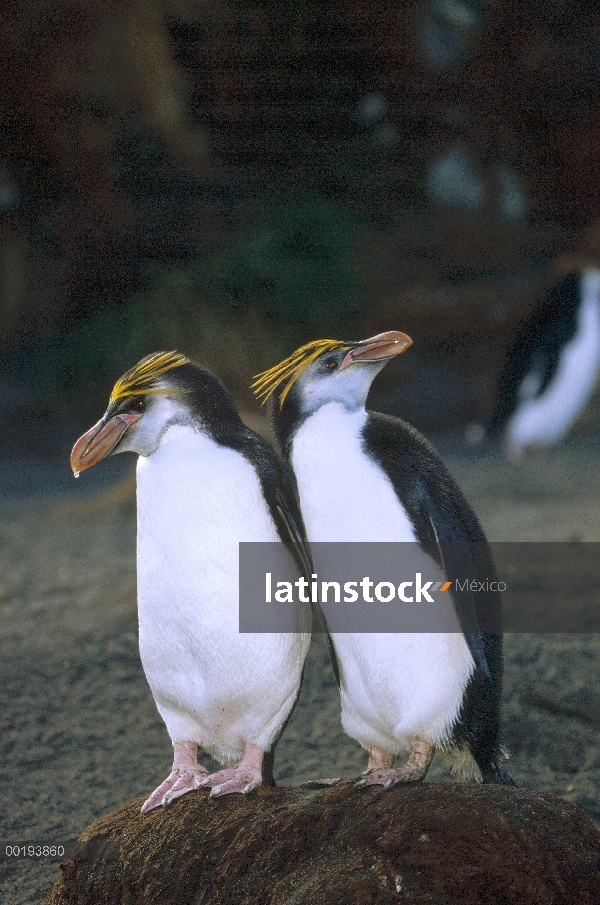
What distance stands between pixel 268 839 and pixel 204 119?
10.3 ft

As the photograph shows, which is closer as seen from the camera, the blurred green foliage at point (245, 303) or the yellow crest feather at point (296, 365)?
the yellow crest feather at point (296, 365)

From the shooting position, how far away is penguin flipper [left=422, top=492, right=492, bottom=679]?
3.90 feet

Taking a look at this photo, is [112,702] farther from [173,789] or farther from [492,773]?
[492,773]

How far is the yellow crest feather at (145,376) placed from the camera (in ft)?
4.04

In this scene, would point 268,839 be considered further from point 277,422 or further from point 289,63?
point 289,63

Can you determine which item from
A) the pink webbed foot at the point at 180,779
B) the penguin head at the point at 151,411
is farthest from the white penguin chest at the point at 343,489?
the pink webbed foot at the point at 180,779

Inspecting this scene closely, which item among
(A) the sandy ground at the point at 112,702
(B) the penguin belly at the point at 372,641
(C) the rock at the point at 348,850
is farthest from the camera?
(A) the sandy ground at the point at 112,702

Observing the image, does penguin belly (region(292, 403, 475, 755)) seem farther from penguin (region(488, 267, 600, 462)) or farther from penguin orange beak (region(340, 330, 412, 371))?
penguin (region(488, 267, 600, 462))

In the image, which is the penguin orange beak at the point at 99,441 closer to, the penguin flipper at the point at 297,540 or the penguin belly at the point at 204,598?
the penguin belly at the point at 204,598

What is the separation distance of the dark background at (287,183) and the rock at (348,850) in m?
2.20

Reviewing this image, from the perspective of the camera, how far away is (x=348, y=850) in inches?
38.6

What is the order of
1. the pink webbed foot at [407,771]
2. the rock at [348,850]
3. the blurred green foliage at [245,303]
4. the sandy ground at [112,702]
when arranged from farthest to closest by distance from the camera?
the blurred green foliage at [245,303] < the sandy ground at [112,702] < the pink webbed foot at [407,771] < the rock at [348,850]

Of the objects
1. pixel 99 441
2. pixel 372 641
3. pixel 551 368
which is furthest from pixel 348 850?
pixel 551 368

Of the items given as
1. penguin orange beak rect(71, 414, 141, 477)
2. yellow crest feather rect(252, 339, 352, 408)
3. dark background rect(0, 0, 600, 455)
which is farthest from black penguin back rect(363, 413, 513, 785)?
dark background rect(0, 0, 600, 455)
